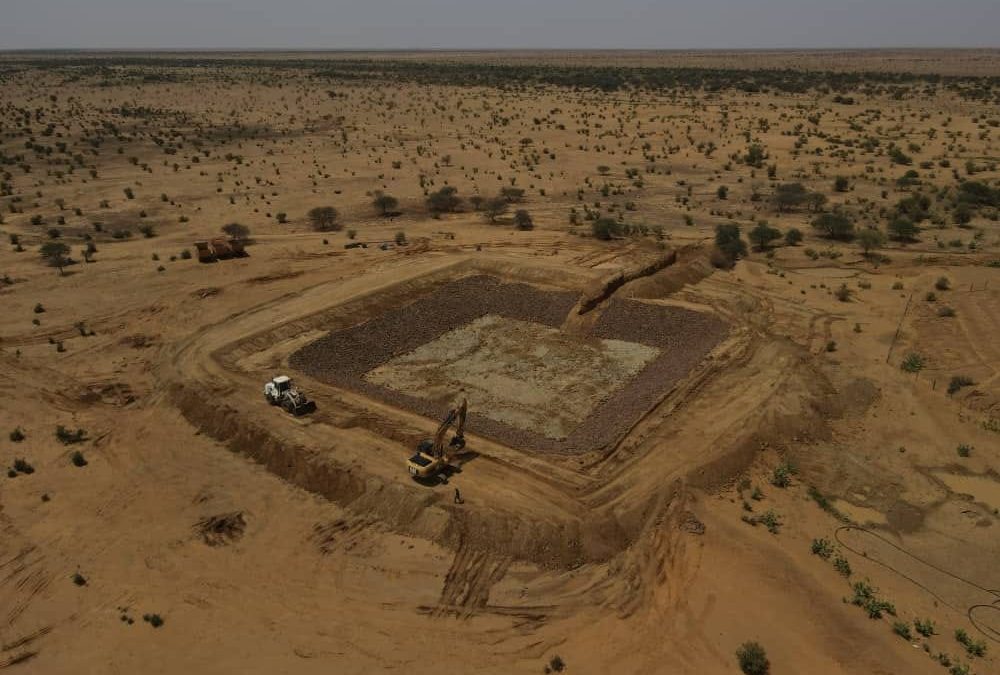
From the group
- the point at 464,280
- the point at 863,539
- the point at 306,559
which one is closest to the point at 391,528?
the point at 306,559

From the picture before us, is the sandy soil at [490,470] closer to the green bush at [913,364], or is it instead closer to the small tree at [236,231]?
the green bush at [913,364]

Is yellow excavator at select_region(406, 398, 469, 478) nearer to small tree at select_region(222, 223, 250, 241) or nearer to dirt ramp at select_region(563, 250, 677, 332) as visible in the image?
dirt ramp at select_region(563, 250, 677, 332)

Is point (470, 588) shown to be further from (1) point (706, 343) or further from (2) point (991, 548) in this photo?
(1) point (706, 343)

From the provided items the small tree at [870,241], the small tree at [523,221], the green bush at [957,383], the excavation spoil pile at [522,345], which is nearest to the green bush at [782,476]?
the excavation spoil pile at [522,345]

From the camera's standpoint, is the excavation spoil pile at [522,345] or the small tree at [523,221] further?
the small tree at [523,221]

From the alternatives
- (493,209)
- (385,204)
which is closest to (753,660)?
(493,209)

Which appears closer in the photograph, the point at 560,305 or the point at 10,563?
the point at 10,563
